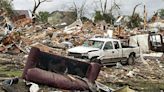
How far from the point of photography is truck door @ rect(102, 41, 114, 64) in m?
22.7

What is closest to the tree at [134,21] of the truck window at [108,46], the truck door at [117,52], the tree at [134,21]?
the tree at [134,21]

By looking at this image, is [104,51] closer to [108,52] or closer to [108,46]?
[108,52]

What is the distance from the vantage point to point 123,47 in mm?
25172

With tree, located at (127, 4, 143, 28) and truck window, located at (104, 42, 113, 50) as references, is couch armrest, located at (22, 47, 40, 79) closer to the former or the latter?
truck window, located at (104, 42, 113, 50)

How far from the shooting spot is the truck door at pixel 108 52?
893 inches

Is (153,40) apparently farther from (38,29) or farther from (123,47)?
(38,29)

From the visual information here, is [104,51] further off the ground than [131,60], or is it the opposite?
[104,51]

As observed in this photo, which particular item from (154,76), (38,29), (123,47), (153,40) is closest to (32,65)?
(154,76)

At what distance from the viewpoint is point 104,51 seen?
74.4 feet

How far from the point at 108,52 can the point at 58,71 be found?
1089 cm

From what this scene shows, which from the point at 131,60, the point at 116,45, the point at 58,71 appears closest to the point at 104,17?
the point at 131,60

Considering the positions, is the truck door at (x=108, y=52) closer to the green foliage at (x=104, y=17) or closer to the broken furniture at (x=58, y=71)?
the broken furniture at (x=58, y=71)

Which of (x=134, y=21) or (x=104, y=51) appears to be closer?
(x=104, y=51)

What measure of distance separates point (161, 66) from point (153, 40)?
749 cm
